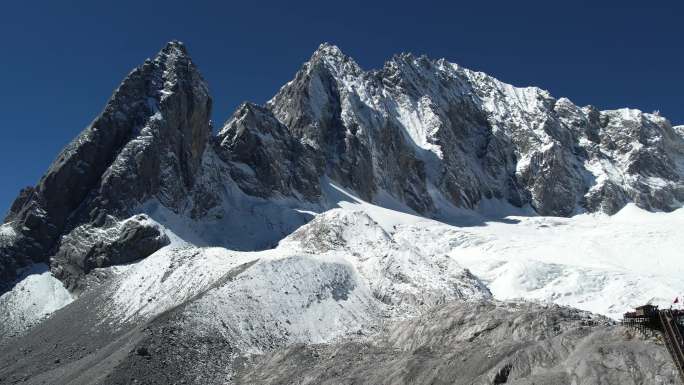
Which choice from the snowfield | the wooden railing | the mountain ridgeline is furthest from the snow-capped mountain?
→ the wooden railing

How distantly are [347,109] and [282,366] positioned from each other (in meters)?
134

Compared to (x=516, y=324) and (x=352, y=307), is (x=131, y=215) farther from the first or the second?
(x=516, y=324)

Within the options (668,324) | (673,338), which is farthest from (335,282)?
(673,338)

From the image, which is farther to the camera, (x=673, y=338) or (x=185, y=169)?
(x=185, y=169)

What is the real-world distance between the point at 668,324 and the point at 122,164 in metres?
84.4

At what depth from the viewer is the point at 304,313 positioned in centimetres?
6034

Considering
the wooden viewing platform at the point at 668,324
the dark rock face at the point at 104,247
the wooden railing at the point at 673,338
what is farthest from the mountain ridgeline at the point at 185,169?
the wooden railing at the point at 673,338

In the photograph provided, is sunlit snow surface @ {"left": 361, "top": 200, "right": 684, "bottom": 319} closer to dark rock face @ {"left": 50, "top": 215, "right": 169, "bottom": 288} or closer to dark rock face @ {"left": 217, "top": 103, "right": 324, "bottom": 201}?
dark rock face @ {"left": 217, "top": 103, "right": 324, "bottom": 201}

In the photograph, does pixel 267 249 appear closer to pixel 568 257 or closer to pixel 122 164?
pixel 122 164

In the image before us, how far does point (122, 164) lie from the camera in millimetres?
99250

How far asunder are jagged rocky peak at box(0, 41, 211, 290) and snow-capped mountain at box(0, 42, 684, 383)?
307 mm

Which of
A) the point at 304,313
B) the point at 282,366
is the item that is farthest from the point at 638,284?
the point at 282,366

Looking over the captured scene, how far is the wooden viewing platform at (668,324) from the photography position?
29.3m

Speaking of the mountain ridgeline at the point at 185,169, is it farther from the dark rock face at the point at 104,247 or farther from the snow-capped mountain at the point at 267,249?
the snow-capped mountain at the point at 267,249
